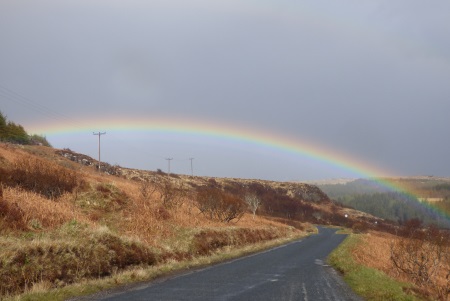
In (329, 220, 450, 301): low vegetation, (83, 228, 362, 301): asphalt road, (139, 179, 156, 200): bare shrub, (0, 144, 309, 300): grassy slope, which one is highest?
(139, 179, 156, 200): bare shrub

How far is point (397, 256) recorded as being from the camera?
27781 millimetres

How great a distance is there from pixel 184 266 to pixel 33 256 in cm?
771

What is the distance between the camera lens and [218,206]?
44.3 meters

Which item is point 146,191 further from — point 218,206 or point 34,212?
point 34,212

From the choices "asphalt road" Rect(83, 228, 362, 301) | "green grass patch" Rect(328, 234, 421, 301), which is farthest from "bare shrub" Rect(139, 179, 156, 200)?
"green grass patch" Rect(328, 234, 421, 301)

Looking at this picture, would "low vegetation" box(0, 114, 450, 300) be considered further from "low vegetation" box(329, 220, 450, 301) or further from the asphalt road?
the asphalt road

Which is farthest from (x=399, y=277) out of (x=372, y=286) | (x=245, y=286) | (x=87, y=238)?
(x=87, y=238)

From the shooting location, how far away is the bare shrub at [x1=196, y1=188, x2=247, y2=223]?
43938 mm

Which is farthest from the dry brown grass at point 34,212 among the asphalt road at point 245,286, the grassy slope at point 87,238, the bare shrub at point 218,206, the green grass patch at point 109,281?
the bare shrub at point 218,206

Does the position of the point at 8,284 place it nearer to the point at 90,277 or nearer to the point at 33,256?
the point at 33,256

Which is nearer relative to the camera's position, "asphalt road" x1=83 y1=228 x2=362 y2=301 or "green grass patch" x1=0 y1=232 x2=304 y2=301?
"green grass patch" x1=0 y1=232 x2=304 y2=301

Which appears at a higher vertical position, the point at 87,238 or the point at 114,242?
the point at 87,238

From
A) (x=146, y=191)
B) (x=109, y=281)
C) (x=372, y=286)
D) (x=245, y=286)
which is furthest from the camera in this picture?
→ (x=146, y=191)

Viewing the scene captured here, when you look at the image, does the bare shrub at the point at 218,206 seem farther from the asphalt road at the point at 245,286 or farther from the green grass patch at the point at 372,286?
the green grass patch at the point at 372,286
